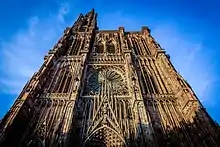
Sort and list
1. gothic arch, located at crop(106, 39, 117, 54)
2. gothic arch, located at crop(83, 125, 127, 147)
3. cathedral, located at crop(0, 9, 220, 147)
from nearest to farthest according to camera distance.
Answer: cathedral, located at crop(0, 9, 220, 147), gothic arch, located at crop(83, 125, 127, 147), gothic arch, located at crop(106, 39, 117, 54)

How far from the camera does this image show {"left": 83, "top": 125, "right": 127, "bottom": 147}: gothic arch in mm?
12656

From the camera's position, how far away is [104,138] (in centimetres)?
1307

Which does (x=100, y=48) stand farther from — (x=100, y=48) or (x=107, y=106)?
(x=107, y=106)

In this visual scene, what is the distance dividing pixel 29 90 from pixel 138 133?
7.61 m

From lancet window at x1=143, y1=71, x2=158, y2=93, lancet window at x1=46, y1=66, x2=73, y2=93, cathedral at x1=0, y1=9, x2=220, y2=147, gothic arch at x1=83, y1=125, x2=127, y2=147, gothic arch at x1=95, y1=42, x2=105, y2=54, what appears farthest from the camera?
gothic arch at x1=95, y1=42, x2=105, y2=54

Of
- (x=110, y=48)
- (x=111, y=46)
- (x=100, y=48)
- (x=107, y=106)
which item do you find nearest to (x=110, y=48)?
(x=110, y=48)

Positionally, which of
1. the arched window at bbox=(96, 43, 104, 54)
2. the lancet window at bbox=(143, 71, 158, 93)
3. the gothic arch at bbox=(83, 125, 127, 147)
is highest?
the arched window at bbox=(96, 43, 104, 54)

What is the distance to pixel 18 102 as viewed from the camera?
12.8 meters

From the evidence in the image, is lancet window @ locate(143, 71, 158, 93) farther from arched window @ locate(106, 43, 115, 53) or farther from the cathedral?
arched window @ locate(106, 43, 115, 53)

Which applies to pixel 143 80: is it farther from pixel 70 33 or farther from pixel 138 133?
pixel 70 33

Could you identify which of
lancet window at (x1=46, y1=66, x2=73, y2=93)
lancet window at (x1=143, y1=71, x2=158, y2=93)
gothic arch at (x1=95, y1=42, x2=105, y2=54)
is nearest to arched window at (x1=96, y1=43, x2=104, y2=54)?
gothic arch at (x1=95, y1=42, x2=105, y2=54)

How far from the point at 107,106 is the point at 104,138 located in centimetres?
243

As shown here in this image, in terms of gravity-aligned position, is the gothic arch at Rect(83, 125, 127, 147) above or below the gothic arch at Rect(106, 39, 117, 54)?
below

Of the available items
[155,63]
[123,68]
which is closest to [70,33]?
[123,68]
